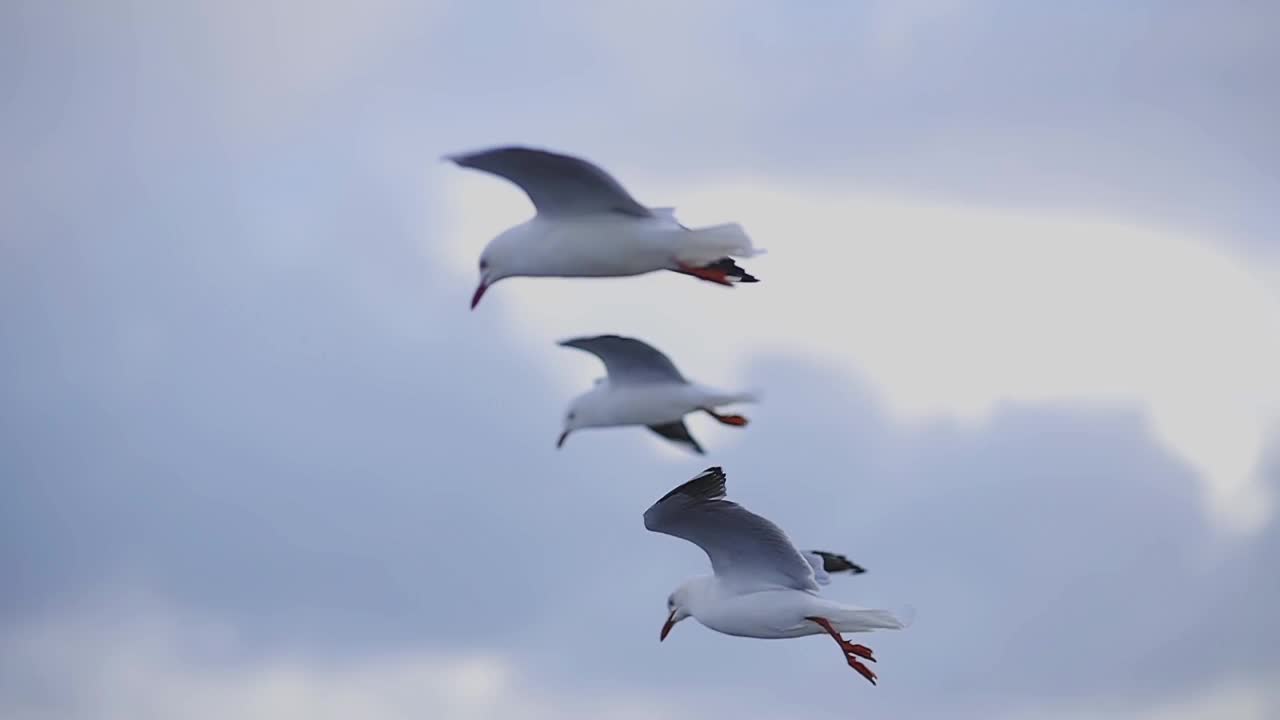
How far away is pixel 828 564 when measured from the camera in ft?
73.6

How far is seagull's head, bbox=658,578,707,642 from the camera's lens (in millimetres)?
21625

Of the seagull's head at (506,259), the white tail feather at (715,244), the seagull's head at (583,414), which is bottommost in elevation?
the seagull's head at (583,414)

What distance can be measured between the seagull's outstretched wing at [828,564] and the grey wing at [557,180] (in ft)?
18.8

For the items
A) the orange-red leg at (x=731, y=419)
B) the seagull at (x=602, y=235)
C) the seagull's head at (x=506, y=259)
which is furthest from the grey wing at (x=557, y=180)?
the orange-red leg at (x=731, y=419)

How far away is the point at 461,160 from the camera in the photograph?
1633 centimetres

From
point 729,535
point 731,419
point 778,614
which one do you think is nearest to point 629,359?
point 731,419

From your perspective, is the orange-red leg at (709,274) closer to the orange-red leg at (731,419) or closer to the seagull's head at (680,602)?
the orange-red leg at (731,419)

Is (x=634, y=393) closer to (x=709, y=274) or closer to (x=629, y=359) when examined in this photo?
(x=629, y=359)

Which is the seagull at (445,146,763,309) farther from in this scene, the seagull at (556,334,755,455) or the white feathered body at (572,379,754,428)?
the white feathered body at (572,379,754,428)

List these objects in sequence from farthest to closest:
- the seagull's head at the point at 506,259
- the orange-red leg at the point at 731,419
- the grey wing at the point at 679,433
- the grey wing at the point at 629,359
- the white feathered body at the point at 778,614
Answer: the white feathered body at the point at 778,614
the grey wing at the point at 679,433
the orange-red leg at the point at 731,419
the grey wing at the point at 629,359
the seagull's head at the point at 506,259

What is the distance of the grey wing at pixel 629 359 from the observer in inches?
707

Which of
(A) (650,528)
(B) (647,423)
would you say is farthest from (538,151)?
(A) (650,528)

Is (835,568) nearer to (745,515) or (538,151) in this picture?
(745,515)

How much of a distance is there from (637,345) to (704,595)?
4250mm
